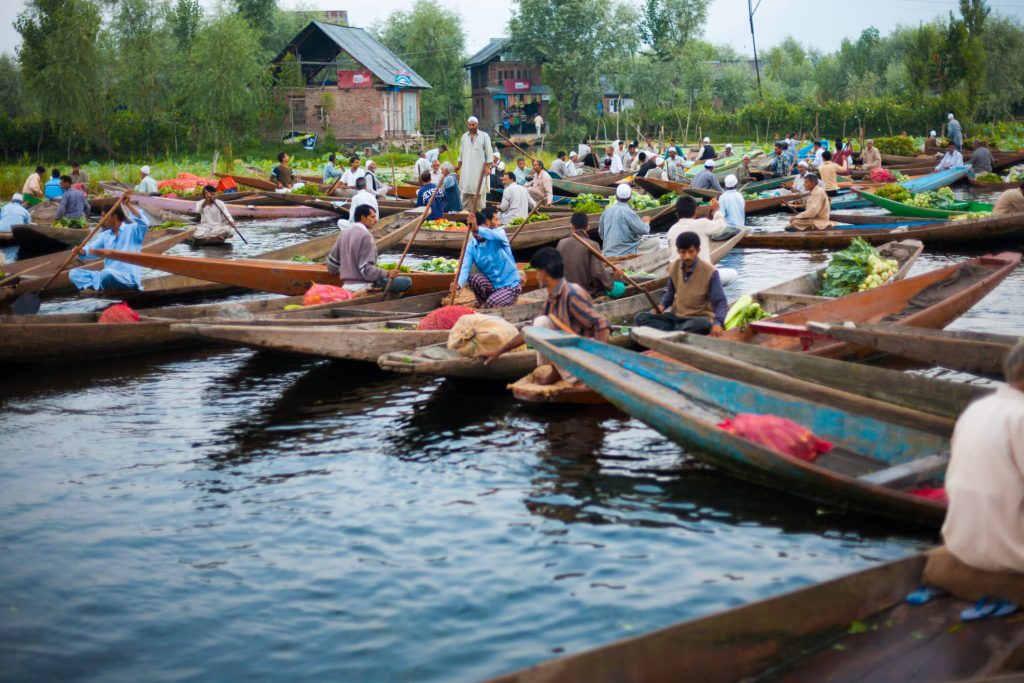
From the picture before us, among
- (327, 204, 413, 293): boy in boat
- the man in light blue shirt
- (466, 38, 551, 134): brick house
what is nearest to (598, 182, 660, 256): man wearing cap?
the man in light blue shirt

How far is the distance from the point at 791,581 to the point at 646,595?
0.68 m

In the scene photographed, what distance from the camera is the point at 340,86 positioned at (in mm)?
37906

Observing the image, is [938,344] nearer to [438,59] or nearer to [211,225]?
[211,225]

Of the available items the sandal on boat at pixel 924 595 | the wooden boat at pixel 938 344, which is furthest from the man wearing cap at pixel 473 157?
the sandal on boat at pixel 924 595

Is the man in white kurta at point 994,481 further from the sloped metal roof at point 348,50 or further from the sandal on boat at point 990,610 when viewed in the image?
the sloped metal roof at point 348,50

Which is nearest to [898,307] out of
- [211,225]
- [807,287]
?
[807,287]

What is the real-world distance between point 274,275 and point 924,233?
29.3ft

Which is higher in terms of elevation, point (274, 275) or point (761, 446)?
point (274, 275)

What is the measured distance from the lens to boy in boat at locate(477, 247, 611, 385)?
21.6 ft

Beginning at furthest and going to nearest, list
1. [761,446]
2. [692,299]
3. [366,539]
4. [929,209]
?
1. [929,209]
2. [692,299]
3. [366,539]
4. [761,446]

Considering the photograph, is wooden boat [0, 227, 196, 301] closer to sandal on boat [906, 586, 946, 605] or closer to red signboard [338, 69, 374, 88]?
sandal on boat [906, 586, 946, 605]

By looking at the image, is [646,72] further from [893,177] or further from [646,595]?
[646,595]

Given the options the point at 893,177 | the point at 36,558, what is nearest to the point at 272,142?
the point at 893,177

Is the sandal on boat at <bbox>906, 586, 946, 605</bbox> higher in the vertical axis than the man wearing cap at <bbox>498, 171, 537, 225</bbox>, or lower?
lower
